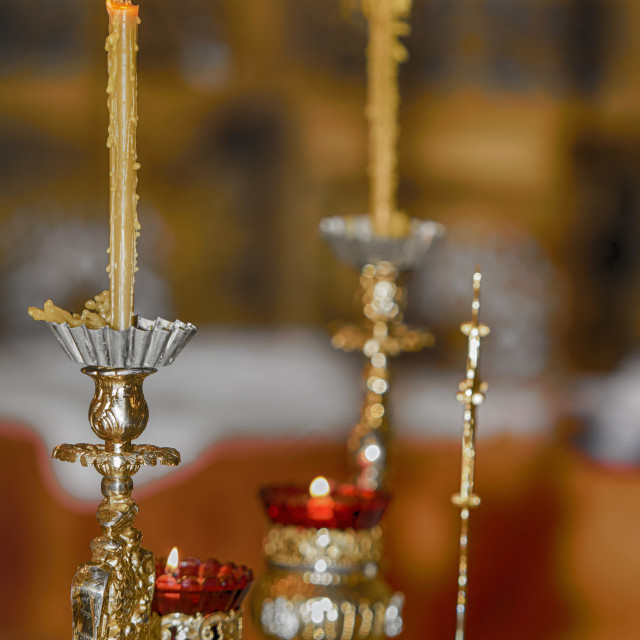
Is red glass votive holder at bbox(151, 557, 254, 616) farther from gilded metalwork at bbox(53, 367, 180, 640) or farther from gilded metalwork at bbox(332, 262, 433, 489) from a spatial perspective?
gilded metalwork at bbox(332, 262, 433, 489)

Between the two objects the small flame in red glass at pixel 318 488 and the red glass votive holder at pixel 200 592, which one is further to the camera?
the small flame in red glass at pixel 318 488

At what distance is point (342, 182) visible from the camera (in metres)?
2.67

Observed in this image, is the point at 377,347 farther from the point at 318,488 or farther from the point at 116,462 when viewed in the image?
the point at 116,462

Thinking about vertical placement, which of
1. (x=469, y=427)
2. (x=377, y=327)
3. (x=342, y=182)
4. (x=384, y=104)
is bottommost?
(x=469, y=427)

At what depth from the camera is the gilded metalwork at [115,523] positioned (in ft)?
1.78

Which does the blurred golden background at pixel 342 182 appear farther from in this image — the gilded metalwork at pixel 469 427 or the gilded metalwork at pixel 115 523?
the gilded metalwork at pixel 115 523

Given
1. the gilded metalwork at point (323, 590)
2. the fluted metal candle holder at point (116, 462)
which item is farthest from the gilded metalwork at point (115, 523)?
the gilded metalwork at point (323, 590)

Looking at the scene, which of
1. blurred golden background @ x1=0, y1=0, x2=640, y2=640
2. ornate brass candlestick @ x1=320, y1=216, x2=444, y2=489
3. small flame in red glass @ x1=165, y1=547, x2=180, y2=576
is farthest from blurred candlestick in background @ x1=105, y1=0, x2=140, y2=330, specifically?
blurred golden background @ x1=0, y1=0, x2=640, y2=640

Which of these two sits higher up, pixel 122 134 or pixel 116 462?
pixel 122 134

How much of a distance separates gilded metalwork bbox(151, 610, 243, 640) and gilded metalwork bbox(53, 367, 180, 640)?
0.03 meters

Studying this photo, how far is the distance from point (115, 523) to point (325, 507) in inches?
7.0

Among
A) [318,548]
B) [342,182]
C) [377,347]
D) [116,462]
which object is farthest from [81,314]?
[342,182]

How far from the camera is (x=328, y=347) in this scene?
2.72 m

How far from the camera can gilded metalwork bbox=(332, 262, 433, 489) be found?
2.87ft
